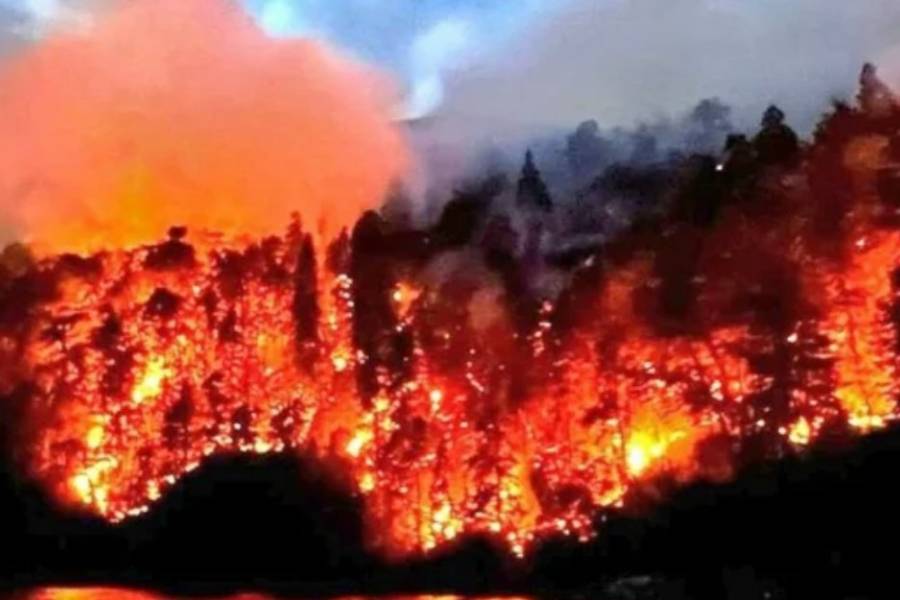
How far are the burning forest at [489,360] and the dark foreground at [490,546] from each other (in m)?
0.72

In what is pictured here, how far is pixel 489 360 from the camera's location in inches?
1732

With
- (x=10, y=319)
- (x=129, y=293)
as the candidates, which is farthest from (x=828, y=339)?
(x=10, y=319)

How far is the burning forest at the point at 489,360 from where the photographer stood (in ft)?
132

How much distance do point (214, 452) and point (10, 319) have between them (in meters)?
9.25

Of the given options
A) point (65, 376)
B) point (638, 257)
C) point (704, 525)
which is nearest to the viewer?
point (704, 525)

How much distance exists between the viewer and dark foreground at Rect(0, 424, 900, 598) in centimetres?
3612

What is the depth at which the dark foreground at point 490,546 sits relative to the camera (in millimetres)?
36125

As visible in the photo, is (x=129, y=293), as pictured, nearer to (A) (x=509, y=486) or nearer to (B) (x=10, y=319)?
(B) (x=10, y=319)

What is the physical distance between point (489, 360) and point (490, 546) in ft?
20.3

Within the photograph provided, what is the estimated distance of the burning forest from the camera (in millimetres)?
40375

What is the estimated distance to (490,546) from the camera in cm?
3962

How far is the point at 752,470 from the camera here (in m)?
38.6

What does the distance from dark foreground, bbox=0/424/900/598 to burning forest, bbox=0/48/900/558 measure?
72 centimetres

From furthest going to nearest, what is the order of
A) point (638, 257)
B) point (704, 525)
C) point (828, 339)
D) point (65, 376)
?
point (65, 376) < point (638, 257) < point (828, 339) < point (704, 525)
